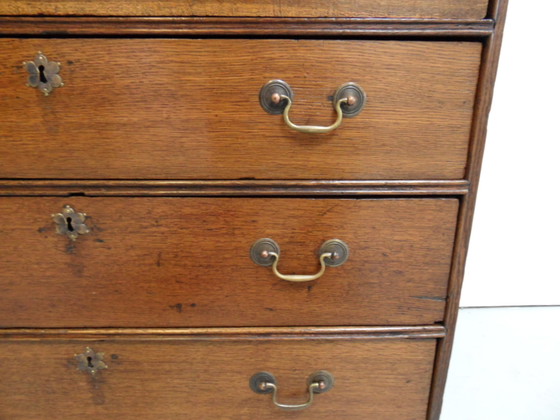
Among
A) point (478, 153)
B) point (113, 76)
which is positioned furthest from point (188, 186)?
point (478, 153)

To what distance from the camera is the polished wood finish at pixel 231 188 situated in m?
0.65

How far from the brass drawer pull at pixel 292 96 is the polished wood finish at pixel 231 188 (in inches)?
3.5

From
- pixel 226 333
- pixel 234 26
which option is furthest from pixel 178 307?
pixel 234 26

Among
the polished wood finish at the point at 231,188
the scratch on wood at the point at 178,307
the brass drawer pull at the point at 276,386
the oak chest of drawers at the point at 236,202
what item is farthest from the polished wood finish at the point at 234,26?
the brass drawer pull at the point at 276,386

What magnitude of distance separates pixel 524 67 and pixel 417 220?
66 cm

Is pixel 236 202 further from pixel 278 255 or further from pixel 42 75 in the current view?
pixel 42 75

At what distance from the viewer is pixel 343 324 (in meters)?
0.75

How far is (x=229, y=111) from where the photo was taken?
24.2 inches

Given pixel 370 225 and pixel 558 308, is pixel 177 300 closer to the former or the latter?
pixel 370 225

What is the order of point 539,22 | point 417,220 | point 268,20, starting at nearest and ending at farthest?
point 268,20
point 417,220
point 539,22

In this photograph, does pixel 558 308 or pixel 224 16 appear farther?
pixel 558 308

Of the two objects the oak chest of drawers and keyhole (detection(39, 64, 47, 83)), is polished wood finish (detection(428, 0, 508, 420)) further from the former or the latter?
keyhole (detection(39, 64, 47, 83))

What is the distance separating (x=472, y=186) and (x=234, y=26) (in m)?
0.40

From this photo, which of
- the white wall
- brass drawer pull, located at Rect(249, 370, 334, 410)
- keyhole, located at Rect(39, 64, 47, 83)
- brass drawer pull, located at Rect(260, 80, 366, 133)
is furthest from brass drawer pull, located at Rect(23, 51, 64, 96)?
the white wall
